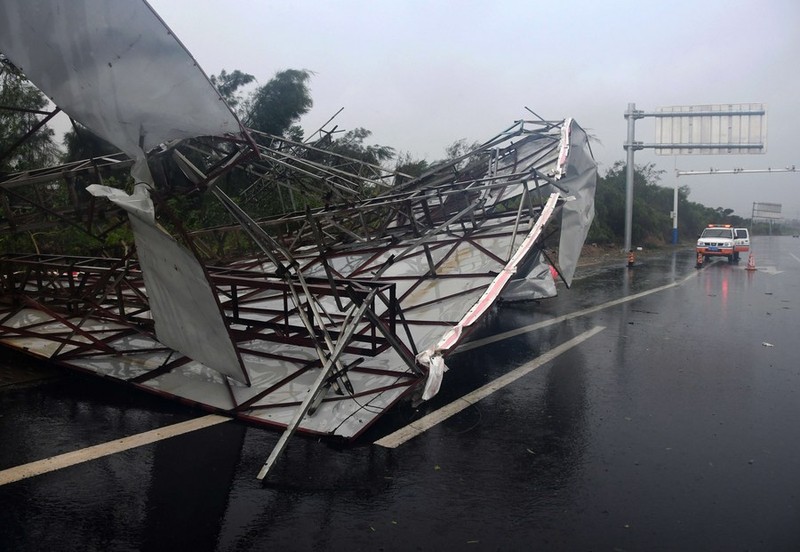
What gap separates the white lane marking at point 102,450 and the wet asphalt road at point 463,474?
104 millimetres

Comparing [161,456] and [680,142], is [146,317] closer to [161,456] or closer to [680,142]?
[161,456]

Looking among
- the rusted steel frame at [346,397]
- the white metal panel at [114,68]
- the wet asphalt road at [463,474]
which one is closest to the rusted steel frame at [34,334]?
the wet asphalt road at [463,474]

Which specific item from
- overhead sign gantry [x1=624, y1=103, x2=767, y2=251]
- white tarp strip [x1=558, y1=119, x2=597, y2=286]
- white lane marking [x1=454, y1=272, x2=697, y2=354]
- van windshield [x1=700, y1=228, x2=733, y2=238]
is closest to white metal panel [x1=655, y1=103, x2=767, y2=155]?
overhead sign gantry [x1=624, y1=103, x2=767, y2=251]

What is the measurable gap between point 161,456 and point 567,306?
9862mm

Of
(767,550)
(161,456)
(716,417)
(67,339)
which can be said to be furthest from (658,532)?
(67,339)

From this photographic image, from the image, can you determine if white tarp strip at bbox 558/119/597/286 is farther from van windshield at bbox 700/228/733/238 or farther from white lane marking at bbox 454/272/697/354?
van windshield at bbox 700/228/733/238

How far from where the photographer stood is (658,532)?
3.43 meters

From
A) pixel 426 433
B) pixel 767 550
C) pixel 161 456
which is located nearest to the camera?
pixel 767 550

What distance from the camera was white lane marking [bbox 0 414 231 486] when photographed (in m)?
4.04

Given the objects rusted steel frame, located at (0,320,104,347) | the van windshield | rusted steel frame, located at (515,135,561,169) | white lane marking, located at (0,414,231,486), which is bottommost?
white lane marking, located at (0,414,231,486)

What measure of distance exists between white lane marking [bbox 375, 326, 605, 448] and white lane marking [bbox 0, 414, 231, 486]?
62.5 inches

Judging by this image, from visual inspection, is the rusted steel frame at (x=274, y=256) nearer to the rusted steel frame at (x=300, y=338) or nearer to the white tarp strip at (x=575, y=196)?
the rusted steel frame at (x=300, y=338)

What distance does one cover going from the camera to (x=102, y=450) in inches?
176

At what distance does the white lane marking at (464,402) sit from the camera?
4840mm
